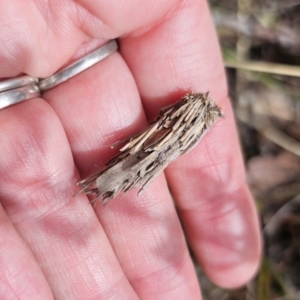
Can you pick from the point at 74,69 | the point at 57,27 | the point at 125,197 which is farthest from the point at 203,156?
the point at 57,27

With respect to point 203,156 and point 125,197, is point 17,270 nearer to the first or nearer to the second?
point 125,197

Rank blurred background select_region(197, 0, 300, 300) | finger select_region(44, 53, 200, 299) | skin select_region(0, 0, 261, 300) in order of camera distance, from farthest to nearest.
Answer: blurred background select_region(197, 0, 300, 300), finger select_region(44, 53, 200, 299), skin select_region(0, 0, 261, 300)

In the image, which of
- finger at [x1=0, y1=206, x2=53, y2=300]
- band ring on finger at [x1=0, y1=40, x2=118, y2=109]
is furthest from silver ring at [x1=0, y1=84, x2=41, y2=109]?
finger at [x1=0, y1=206, x2=53, y2=300]

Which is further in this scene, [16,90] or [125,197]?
[125,197]

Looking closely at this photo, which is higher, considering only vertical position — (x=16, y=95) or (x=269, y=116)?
(x=16, y=95)

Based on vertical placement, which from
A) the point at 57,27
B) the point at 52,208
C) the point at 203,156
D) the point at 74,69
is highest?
the point at 57,27

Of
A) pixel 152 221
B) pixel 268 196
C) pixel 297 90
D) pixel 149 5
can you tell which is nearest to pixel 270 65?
pixel 297 90

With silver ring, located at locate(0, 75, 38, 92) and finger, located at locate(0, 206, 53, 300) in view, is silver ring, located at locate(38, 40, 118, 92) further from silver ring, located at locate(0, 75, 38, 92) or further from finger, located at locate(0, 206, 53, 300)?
finger, located at locate(0, 206, 53, 300)
